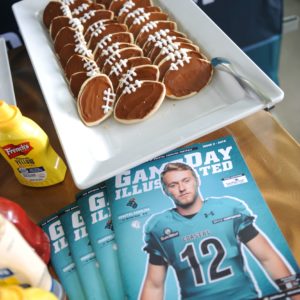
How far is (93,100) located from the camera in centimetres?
79

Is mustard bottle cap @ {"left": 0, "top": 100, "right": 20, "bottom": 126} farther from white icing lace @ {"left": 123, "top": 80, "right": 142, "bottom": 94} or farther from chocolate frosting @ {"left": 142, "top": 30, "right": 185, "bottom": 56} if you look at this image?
chocolate frosting @ {"left": 142, "top": 30, "right": 185, "bottom": 56}

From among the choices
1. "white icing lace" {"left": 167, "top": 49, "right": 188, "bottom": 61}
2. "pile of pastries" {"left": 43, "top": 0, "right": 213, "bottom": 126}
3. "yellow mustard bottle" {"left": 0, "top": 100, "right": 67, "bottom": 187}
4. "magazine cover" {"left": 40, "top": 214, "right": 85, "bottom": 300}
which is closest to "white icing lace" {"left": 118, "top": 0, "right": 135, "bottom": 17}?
"pile of pastries" {"left": 43, "top": 0, "right": 213, "bottom": 126}

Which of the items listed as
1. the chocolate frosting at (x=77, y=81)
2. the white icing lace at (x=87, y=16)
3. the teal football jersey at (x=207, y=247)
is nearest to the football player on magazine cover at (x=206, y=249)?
the teal football jersey at (x=207, y=247)

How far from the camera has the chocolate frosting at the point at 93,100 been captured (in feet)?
2.53

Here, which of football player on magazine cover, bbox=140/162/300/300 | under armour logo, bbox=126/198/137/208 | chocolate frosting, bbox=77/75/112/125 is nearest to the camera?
football player on magazine cover, bbox=140/162/300/300

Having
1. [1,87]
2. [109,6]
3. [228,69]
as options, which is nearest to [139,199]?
[228,69]

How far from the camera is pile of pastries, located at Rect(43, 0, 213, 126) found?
0.77 m

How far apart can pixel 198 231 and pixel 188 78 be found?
0.33 metres

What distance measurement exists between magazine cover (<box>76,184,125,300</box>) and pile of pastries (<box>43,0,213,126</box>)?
157 millimetres

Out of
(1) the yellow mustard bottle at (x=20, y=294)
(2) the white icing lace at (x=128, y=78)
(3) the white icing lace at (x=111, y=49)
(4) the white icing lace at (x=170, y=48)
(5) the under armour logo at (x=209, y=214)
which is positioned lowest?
(5) the under armour logo at (x=209, y=214)

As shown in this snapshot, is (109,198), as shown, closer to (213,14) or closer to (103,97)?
(103,97)

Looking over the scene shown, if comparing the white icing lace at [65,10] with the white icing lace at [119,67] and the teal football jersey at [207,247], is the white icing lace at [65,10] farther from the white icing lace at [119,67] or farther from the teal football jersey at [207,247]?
the teal football jersey at [207,247]

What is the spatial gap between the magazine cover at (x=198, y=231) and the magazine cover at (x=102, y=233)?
0.01 m

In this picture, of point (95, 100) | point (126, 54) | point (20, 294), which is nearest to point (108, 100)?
point (95, 100)
